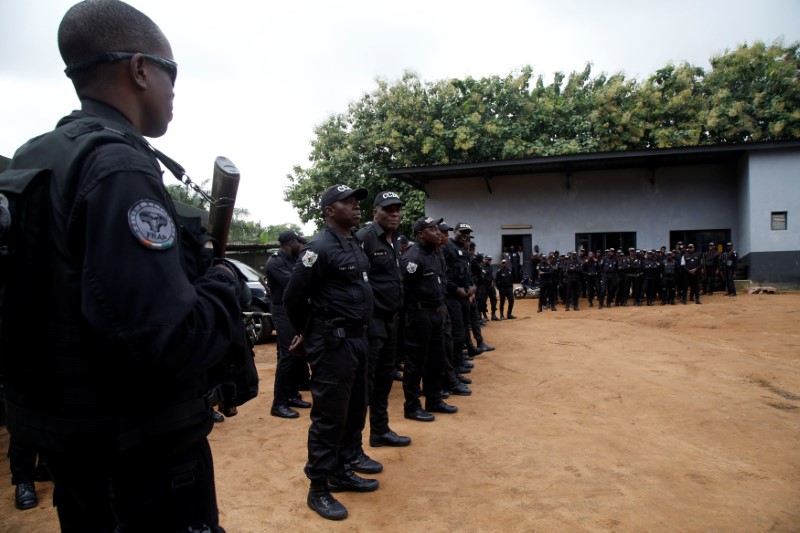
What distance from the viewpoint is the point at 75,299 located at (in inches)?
49.5

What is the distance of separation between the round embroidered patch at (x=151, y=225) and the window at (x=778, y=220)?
772 inches

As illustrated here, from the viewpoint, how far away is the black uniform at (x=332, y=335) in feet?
11.6

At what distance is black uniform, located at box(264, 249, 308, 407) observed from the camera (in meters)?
5.88

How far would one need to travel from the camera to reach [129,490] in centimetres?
133

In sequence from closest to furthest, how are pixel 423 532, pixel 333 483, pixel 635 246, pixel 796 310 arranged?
pixel 423 532 < pixel 333 483 < pixel 796 310 < pixel 635 246

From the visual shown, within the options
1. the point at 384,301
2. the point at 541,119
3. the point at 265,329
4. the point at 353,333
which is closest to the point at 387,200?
the point at 384,301

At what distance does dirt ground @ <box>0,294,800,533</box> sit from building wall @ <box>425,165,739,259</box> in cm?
1146

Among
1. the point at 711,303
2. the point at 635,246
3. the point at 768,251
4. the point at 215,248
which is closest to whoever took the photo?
the point at 215,248

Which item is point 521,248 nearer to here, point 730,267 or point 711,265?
point 711,265

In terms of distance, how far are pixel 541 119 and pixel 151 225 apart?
2294 cm

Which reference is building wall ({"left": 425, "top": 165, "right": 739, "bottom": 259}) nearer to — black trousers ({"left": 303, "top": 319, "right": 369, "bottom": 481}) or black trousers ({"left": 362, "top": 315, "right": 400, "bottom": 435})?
black trousers ({"left": 362, "top": 315, "right": 400, "bottom": 435})

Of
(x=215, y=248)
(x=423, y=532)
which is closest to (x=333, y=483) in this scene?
(x=423, y=532)

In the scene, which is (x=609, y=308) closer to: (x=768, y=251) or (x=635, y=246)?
(x=635, y=246)

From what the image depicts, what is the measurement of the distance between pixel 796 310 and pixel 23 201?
15241mm
